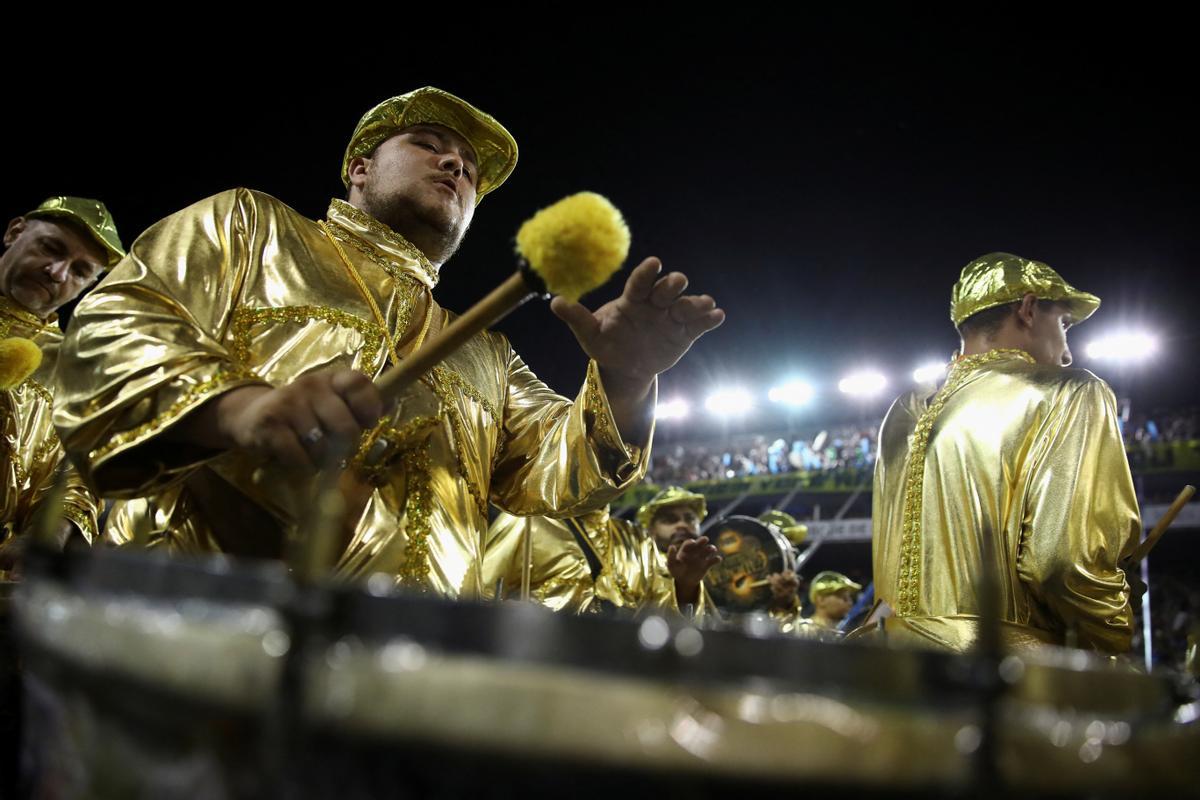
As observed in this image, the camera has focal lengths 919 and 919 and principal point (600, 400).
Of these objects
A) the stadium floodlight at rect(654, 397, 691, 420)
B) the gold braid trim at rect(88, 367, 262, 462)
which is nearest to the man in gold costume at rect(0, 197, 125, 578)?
the gold braid trim at rect(88, 367, 262, 462)

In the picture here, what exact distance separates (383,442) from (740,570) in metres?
6.87

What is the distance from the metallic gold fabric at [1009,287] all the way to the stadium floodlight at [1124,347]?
67.1ft

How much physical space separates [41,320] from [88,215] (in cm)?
53

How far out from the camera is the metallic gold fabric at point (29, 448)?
395 centimetres

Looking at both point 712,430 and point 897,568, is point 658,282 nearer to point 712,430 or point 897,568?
point 897,568

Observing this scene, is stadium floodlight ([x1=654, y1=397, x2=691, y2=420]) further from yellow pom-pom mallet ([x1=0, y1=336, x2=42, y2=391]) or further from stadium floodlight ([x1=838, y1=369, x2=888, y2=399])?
yellow pom-pom mallet ([x1=0, y1=336, x2=42, y2=391])

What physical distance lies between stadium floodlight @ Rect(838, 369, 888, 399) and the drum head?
16.9 m

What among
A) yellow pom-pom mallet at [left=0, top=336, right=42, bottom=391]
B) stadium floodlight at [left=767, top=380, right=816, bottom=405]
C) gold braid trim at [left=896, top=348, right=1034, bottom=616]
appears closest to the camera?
yellow pom-pom mallet at [left=0, top=336, right=42, bottom=391]

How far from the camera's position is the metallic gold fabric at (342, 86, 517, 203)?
2648mm

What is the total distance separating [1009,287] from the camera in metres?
4.18

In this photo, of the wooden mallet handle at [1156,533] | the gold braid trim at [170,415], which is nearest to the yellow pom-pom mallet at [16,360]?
the gold braid trim at [170,415]

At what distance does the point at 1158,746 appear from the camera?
2.81 ft

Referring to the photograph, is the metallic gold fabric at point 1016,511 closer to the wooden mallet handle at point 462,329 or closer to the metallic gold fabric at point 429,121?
the metallic gold fabric at point 429,121

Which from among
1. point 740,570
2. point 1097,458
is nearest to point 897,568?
point 1097,458
